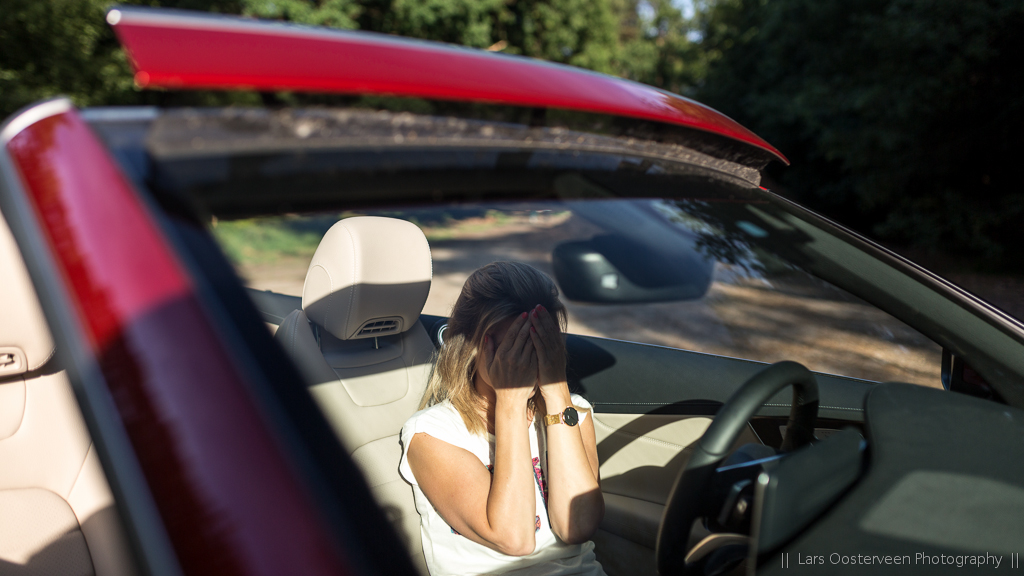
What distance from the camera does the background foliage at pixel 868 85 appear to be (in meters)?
6.95

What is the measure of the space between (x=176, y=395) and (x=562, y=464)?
101 cm

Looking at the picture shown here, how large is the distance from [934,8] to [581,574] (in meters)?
8.88

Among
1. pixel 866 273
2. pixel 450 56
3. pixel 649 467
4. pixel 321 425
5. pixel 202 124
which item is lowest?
pixel 649 467

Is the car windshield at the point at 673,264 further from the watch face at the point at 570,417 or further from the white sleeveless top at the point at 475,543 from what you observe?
the white sleeveless top at the point at 475,543

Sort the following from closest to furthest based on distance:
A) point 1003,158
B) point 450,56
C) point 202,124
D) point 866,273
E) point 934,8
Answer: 1. point 202,124
2. point 450,56
3. point 866,273
4. point 934,8
5. point 1003,158

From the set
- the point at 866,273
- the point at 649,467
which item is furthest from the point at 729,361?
the point at 866,273

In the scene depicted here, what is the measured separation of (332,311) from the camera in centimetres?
160

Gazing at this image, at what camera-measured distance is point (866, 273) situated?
1.27 meters

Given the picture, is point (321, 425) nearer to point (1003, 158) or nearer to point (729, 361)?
point (729, 361)

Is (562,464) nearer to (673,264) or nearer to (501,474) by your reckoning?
(501,474)

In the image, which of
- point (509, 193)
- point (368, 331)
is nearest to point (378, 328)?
point (368, 331)

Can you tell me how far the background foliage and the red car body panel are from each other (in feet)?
12.6

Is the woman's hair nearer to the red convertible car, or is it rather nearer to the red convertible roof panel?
the red convertible car

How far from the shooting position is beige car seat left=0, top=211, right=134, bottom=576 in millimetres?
1432
